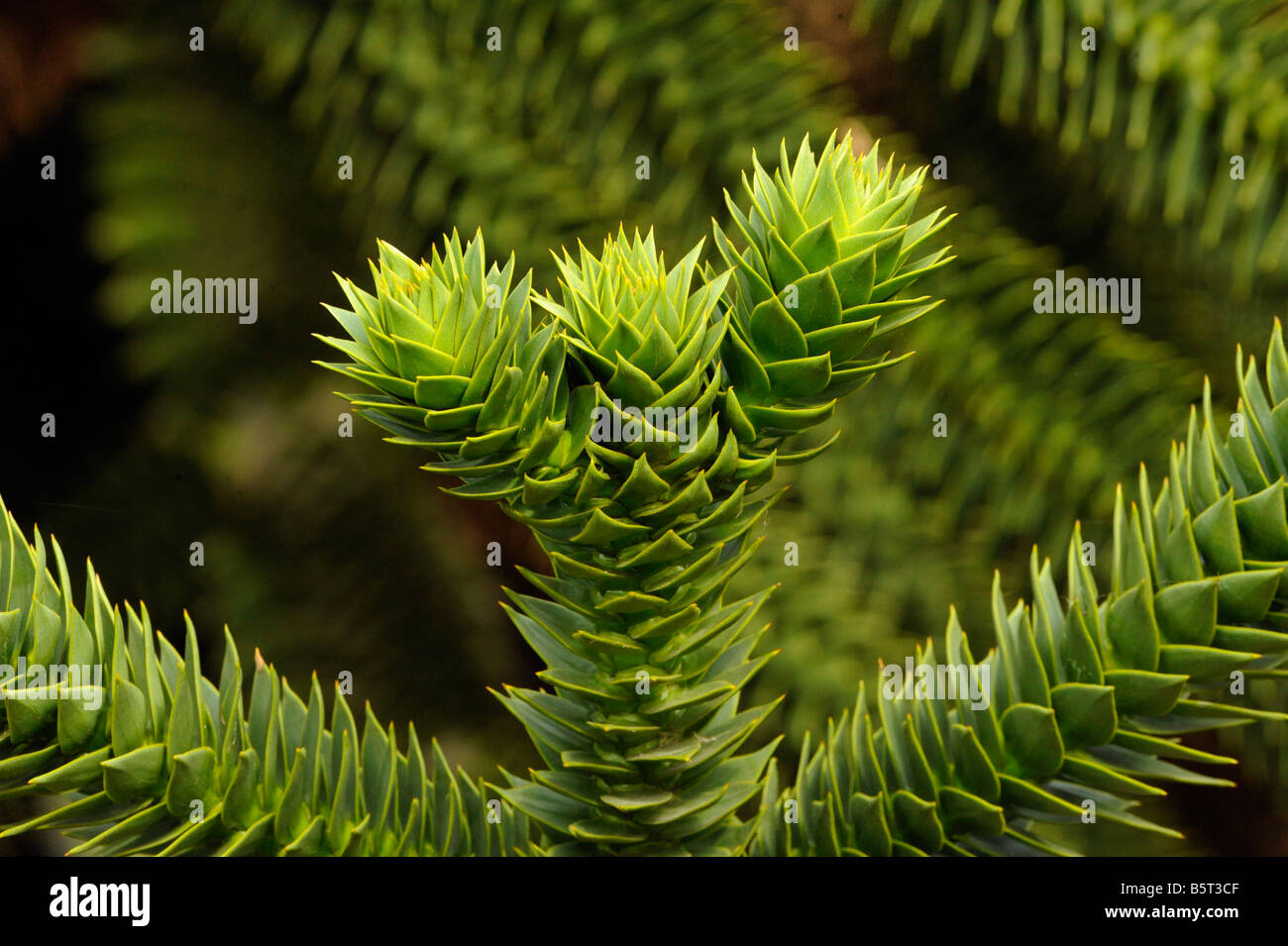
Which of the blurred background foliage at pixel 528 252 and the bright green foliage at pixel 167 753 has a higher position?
the blurred background foliage at pixel 528 252

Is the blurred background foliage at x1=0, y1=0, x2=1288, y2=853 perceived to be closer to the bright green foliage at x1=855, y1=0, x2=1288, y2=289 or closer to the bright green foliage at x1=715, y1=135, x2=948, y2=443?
the bright green foliage at x1=855, y1=0, x2=1288, y2=289

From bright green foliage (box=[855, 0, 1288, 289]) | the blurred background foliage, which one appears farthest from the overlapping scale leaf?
bright green foliage (box=[855, 0, 1288, 289])

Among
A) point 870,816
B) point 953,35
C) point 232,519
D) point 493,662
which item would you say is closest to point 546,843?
point 870,816

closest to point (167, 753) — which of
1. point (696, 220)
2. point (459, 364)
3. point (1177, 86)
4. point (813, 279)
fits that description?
point (459, 364)

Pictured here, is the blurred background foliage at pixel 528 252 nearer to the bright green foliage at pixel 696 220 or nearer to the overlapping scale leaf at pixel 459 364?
the bright green foliage at pixel 696 220

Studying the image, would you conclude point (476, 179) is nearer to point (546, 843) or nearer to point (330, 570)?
point (330, 570)

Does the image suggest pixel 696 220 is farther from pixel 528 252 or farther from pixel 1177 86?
pixel 1177 86

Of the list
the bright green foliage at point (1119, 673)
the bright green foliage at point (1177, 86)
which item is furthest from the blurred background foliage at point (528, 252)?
the bright green foliage at point (1119, 673)
